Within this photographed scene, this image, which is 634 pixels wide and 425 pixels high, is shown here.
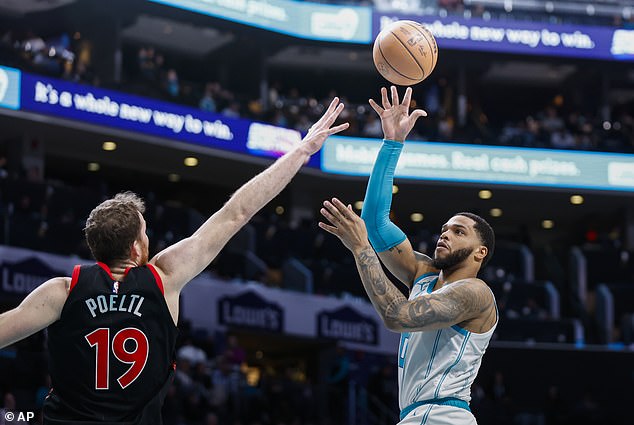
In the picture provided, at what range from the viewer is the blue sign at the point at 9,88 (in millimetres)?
23719

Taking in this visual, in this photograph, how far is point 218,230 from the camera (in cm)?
469

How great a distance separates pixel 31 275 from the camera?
19578 millimetres

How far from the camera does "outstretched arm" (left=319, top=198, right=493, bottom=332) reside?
5.73 meters

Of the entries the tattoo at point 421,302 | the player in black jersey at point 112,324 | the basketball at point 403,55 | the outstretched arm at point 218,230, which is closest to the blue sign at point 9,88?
the basketball at point 403,55

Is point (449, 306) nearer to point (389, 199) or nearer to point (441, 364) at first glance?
point (441, 364)

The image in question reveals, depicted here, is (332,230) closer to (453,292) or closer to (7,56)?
(453,292)

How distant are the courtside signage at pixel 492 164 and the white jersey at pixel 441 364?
24.3 metres

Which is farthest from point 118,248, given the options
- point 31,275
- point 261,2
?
point 261,2

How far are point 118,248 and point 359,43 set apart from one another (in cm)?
2891

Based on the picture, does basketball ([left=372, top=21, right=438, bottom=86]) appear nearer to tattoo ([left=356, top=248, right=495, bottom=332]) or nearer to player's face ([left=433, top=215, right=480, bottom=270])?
player's face ([left=433, top=215, right=480, bottom=270])

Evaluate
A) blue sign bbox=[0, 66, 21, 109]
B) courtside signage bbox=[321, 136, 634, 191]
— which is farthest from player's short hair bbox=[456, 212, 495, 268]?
courtside signage bbox=[321, 136, 634, 191]

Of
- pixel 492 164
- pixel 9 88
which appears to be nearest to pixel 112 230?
pixel 9 88

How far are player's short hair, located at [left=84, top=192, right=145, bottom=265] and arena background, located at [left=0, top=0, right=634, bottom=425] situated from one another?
11.4 metres

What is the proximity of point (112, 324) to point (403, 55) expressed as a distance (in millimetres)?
3515
